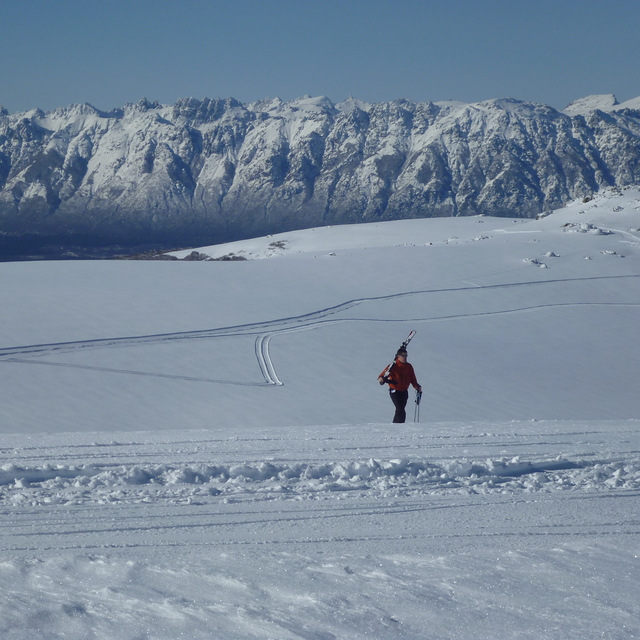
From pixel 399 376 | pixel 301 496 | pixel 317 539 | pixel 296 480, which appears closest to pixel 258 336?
pixel 399 376

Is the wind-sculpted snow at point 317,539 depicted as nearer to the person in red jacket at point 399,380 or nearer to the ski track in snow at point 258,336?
the person in red jacket at point 399,380

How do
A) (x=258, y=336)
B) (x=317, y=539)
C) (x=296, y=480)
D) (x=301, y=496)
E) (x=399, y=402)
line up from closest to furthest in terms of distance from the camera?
(x=317, y=539), (x=301, y=496), (x=296, y=480), (x=399, y=402), (x=258, y=336)

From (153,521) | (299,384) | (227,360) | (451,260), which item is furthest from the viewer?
(451,260)

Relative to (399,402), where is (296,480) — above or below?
below

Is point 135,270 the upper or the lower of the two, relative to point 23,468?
upper

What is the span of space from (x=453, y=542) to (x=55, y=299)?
62.2 feet

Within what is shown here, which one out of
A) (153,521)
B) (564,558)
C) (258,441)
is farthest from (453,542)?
(258,441)

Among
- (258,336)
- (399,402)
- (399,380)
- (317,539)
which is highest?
(258,336)

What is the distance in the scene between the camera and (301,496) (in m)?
5.80

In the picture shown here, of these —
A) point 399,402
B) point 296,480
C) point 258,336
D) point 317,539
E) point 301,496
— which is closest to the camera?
point 317,539

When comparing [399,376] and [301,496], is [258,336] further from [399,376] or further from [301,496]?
[301,496]

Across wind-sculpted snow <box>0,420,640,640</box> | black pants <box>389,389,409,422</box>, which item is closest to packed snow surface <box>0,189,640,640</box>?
wind-sculpted snow <box>0,420,640,640</box>

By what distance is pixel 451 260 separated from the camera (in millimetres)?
31344

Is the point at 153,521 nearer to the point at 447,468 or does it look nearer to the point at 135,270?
the point at 447,468
